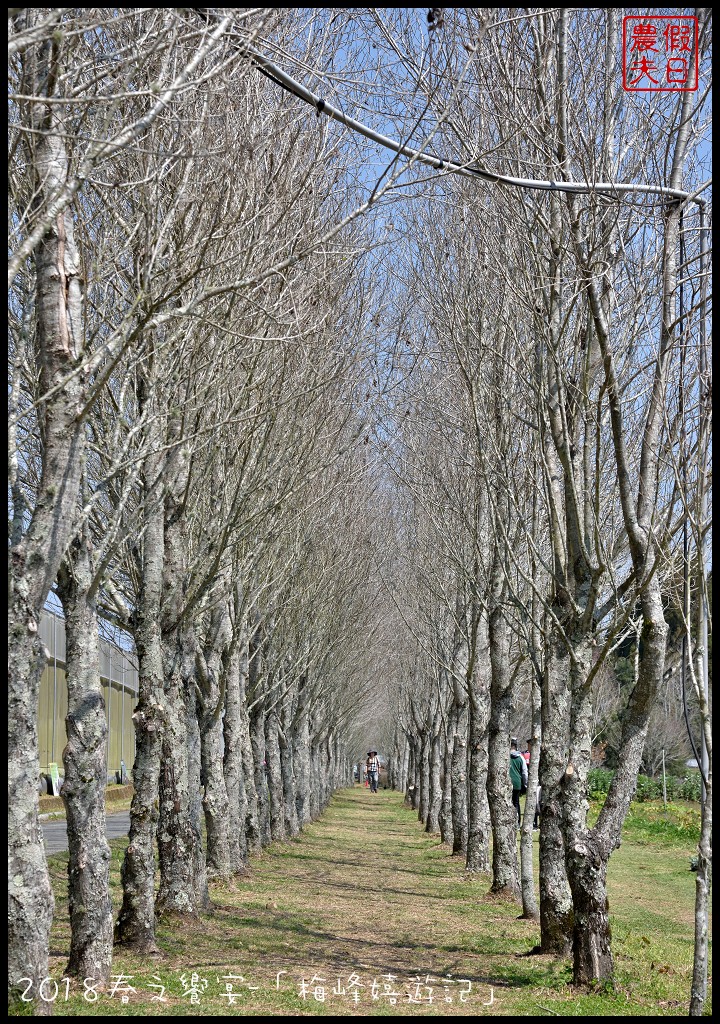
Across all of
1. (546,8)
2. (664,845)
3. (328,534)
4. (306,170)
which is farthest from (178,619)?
(664,845)

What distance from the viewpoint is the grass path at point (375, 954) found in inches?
308

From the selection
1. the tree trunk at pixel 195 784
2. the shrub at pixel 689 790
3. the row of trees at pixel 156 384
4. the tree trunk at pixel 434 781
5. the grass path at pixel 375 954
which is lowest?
the shrub at pixel 689 790

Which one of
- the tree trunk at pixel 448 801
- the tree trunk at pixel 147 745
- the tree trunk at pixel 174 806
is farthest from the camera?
the tree trunk at pixel 448 801

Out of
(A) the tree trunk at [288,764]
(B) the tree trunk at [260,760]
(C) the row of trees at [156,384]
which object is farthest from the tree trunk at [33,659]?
(A) the tree trunk at [288,764]

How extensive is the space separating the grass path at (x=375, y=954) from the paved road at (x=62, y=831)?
1397 millimetres

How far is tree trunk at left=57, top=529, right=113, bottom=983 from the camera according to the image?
8117mm

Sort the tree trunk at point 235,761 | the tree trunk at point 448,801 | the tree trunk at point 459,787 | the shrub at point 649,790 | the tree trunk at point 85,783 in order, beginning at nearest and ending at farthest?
the tree trunk at point 85,783
the tree trunk at point 235,761
the tree trunk at point 459,787
the tree trunk at point 448,801
the shrub at point 649,790

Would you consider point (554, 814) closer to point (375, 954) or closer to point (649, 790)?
point (375, 954)

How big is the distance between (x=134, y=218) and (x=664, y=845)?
2328cm

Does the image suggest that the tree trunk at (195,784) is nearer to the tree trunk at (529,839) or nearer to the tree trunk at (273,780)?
the tree trunk at (529,839)

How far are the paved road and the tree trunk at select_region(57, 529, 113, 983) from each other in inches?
415

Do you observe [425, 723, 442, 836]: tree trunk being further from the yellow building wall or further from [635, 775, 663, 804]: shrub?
[635, 775, 663, 804]: shrub

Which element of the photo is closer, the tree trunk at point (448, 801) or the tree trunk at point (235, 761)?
the tree trunk at point (235, 761)

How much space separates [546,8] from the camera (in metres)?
8.15
